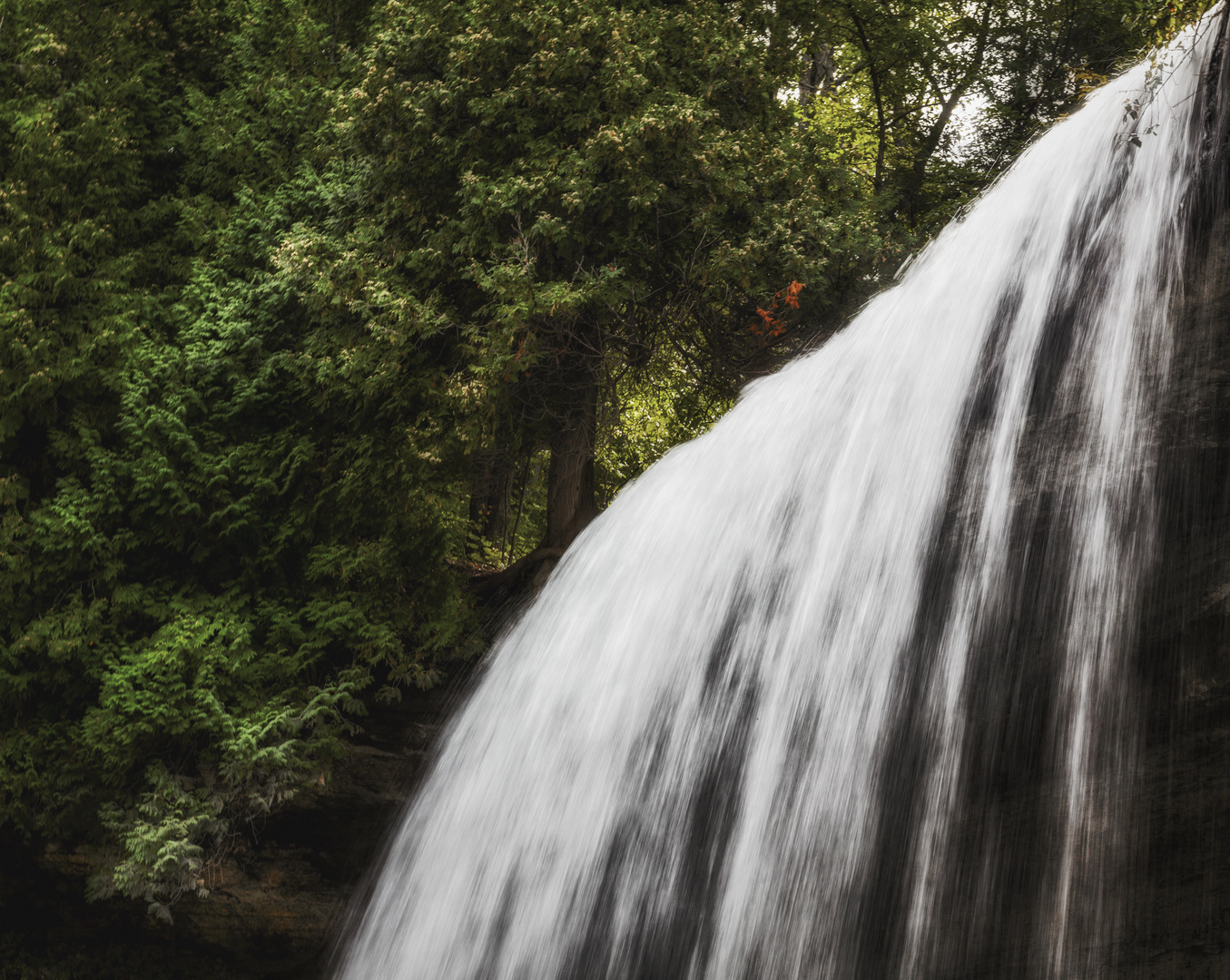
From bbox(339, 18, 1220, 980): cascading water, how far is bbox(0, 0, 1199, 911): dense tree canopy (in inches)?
125

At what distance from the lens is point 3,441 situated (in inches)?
385

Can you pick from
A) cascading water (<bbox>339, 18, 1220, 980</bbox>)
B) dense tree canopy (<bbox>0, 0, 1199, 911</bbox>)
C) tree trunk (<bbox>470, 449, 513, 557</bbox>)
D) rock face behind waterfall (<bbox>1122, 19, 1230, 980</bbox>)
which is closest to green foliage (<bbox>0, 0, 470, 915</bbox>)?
dense tree canopy (<bbox>0, 0, 1199, 911</bbox>)

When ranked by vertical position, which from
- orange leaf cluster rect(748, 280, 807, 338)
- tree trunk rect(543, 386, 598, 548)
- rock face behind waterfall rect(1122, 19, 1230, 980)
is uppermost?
orange leaf cluster rect(748, 280, 807, 338)

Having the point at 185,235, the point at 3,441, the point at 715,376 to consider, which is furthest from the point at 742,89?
the point at 3,441

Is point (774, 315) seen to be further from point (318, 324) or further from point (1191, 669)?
point (1191, 669)

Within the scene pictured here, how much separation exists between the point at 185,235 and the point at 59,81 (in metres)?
Answer: 2.02

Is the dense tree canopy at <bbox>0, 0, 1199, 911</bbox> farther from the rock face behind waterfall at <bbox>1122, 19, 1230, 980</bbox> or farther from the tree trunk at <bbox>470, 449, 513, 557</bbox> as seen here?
the rock face behind waterfall at <bbox>1122, 19, 1230, 980</bbox>

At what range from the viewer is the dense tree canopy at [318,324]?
9.02m

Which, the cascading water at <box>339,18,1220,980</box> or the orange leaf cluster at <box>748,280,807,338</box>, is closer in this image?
the cascading water at <box>339,18,1220,980</box>

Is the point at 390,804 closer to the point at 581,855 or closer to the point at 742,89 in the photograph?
the point at 581,855

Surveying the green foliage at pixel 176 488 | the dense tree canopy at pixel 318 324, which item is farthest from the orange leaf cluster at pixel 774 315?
the green foliage at pixel 176 488

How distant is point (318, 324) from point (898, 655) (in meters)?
7.61

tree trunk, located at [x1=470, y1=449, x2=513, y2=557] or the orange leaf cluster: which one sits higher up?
the orange leaf cluster

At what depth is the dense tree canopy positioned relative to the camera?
9.02 metres
